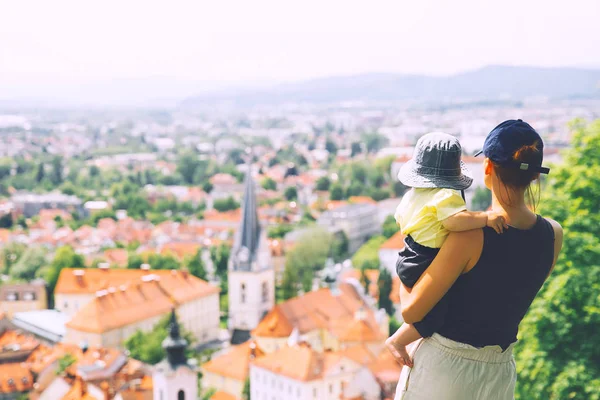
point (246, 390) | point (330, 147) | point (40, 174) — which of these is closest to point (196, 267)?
point (246, 390)

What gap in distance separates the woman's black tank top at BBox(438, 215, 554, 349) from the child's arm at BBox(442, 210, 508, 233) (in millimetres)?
28

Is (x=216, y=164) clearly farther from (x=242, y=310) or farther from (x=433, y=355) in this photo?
(x=433, y=355)

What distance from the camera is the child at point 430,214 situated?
6.09 ft

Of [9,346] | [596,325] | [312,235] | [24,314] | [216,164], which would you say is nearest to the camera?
[596,325]

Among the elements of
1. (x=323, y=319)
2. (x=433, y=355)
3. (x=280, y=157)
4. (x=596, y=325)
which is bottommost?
(x=280, y=157)

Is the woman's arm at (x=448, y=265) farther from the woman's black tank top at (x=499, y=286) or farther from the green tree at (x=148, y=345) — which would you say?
the green tree at (x=148, y=345)

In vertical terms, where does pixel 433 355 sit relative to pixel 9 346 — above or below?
above

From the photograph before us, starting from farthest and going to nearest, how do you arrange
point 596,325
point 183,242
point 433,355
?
1. point 183,242
2. point 596,325
3. point 433,355

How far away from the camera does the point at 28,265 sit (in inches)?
1131

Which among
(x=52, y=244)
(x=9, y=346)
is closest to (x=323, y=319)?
(x=9, y=346)

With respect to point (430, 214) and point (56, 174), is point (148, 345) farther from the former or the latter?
point (56, 174)

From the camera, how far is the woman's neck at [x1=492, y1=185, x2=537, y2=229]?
1927mm

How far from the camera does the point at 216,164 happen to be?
7262 cm

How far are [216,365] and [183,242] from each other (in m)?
17.6
